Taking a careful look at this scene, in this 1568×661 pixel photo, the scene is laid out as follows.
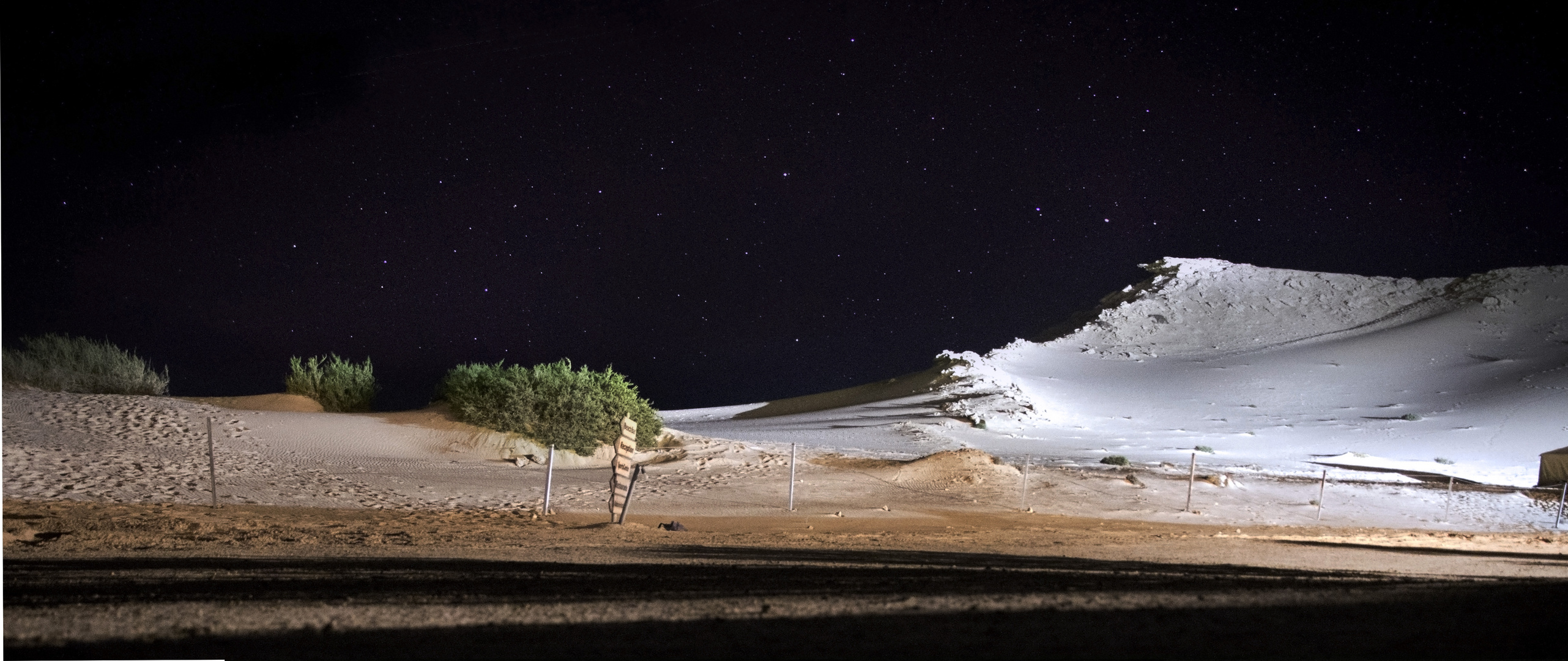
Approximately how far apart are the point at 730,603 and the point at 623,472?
717cm

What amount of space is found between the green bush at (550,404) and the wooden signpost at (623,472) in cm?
738

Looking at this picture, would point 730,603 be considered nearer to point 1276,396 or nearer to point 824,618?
point 824,618

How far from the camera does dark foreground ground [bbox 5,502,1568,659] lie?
4.39 meters

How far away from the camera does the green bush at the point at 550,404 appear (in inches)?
842

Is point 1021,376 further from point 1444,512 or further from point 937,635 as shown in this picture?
point 937,635

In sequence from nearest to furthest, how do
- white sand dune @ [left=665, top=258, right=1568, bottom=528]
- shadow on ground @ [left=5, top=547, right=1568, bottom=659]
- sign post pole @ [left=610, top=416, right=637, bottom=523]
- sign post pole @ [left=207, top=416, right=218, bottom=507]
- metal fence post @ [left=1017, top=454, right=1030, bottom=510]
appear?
shadow on ground @ [left=5, top=547, right=1568, bottom=659], sign post pole @ [left=610, top=416, right=637, bottom=523], sign post pole @ [left=207, top=416, right=218, bottom=507], metal fence post @ [left=1017, top=454, right=1030, bottom=510], white sand dune @ [left=665, top=258, right=1568, bottom=528]

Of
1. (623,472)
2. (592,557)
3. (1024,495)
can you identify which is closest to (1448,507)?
(1024,495)

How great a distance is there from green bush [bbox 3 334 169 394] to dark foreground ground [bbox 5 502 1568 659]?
17.9 m

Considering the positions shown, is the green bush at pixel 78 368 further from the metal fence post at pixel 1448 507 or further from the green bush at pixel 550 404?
the metal fence post at pixel 1448 507

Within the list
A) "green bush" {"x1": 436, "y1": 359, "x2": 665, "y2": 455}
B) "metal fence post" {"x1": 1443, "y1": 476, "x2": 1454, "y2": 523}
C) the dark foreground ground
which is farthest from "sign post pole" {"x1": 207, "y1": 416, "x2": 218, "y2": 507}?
"metal fence post" {"x1": 1443, "y1": 476, "x2": 1454, "y2": 523}

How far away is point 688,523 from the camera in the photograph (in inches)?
559

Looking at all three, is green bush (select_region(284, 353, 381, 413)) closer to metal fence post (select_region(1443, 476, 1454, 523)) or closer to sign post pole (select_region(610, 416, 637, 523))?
sign post pole (select_region(610, 416, 637, 523))

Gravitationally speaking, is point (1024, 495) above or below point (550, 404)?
below

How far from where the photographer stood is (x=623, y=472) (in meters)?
12.5
